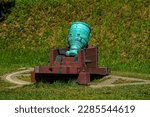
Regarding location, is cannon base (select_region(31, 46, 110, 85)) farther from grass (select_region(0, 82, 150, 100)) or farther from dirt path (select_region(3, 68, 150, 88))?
grass (select_region(0, 82, 150, 100))

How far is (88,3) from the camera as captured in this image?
34281 millimetres

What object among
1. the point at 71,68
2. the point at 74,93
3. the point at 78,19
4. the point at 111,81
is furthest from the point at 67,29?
the point at 74,93

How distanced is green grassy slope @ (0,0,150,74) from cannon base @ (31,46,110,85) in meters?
5.27

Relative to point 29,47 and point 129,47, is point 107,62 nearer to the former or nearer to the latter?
point 129,47

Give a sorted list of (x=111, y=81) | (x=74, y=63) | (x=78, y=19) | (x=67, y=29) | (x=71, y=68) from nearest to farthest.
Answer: (x=71, y=68)
(x=74, y=63)
(x=111, y=81)
(x=67, y=29)
(x=78, y=19)

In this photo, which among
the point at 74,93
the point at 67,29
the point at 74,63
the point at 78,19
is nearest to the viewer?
the point at 74,93

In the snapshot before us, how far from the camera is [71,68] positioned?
1873cm

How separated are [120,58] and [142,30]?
370 cm

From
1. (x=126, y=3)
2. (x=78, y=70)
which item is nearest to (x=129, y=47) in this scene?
(x=126, y=3)

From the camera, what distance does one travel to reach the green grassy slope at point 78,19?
2789 centimetres

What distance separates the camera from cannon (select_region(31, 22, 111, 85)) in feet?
61.7

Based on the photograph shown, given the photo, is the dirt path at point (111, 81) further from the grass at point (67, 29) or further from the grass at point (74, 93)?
the grass at point (67, 29)

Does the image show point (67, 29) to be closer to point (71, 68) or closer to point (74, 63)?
point (74, 63)

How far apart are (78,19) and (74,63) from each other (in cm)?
1382
